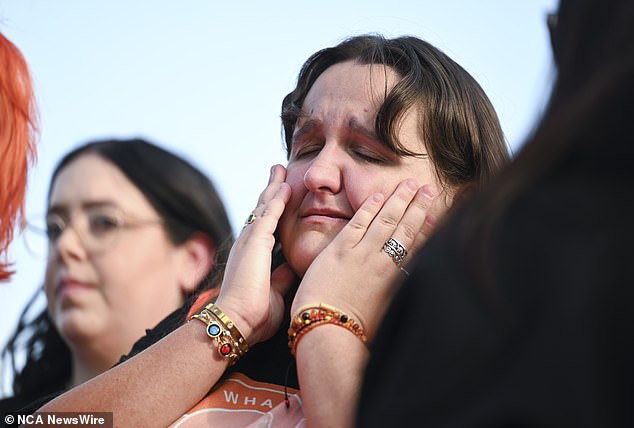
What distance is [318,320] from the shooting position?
198cm

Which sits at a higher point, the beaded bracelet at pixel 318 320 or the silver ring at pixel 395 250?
the silver ring at pixel 395 250

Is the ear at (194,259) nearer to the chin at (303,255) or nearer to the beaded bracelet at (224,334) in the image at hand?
the chin at (303,255)

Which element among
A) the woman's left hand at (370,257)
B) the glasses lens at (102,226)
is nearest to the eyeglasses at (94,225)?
the glasses lens at (102,226)

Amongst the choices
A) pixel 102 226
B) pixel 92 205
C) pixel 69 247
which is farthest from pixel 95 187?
pixel 69 247

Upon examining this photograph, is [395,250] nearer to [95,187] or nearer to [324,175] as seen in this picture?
[324,175]

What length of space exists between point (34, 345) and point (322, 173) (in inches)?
101

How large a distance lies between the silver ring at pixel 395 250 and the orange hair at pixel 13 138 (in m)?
1.45

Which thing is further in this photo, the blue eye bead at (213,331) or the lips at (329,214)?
the lips at (329,214)

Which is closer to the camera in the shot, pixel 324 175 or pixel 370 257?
pixel 370 257

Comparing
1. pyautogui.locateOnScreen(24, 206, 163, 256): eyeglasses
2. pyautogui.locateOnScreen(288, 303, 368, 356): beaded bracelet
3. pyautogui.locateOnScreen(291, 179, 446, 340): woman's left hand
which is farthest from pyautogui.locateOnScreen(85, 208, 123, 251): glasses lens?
pyautogui.locateOnScreen(288, 303, 368, 356): beaded bracelet

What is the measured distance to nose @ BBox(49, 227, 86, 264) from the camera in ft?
13.2

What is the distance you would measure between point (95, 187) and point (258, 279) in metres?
2.07

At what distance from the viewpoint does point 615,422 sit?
0.87 meters

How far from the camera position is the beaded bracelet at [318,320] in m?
1.98
